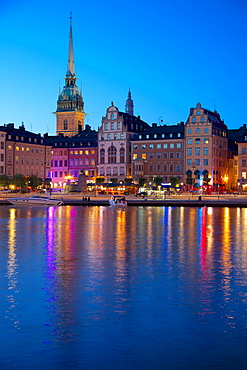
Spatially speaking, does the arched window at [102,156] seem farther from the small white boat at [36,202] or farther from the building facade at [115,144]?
the small white boat at [36,202]

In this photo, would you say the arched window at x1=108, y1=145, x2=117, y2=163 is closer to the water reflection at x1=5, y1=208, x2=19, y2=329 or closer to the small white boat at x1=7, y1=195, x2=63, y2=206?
the small white boat at x1=7, y1=195, x2=63, y2=206

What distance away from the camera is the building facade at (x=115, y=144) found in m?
149

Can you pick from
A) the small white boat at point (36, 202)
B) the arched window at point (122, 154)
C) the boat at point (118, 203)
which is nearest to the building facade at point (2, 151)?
the arched window at point (122, 154)

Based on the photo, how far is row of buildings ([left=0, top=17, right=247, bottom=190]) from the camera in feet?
447

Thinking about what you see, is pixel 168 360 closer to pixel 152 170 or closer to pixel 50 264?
pixel 50 264

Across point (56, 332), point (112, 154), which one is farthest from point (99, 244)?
point (112, 154)

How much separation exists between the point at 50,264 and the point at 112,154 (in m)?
126

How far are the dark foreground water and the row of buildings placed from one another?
102 meters

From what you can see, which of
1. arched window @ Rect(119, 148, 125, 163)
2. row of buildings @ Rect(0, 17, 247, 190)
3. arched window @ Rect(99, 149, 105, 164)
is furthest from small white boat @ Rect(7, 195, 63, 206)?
arched window @ Rect(99, 149, 105, 164)

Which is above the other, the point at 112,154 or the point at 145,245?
the point at 112,154

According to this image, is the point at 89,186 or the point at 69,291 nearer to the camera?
the point at 69,291

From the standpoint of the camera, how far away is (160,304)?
17.9m

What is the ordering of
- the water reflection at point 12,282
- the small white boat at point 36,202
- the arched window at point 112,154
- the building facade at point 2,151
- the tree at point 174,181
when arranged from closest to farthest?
the water reflection at point 12,282 → the small white boat at point 36,202 → the tree at point 174,181 → the building facade at point 2,151 → the arched window at point 112,154

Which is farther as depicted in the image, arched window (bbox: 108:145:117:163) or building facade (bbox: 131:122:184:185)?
arched window (bbox: 108:145:117:163)
